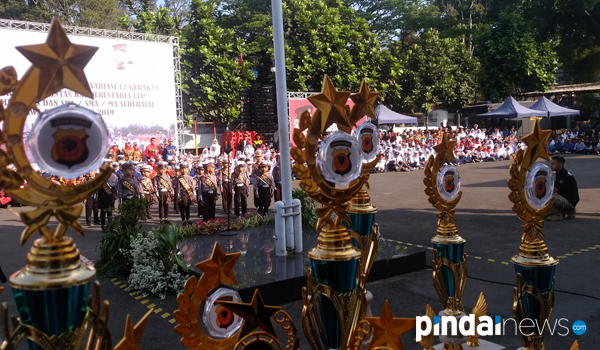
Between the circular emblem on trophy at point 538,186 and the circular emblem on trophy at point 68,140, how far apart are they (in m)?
2.23

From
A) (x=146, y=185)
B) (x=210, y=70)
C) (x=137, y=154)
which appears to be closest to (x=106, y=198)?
(x=146, y=185)

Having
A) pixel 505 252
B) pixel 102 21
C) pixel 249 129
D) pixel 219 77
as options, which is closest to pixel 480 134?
pixel 249 129

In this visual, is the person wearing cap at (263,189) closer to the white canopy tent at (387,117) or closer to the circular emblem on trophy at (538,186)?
the circular emblem on trophy at (538,186)

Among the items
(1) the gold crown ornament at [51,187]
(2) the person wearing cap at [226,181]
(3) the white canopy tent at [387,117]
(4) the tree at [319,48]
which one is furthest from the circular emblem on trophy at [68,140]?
(4) the tree at [319,48]

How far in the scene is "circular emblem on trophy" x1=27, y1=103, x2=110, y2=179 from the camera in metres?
1.48

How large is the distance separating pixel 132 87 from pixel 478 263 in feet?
48.5

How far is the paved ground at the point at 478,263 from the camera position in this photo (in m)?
4.93

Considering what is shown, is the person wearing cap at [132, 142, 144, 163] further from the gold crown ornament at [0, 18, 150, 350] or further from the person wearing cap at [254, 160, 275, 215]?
the gold crown ornament at [0, 18, 150, 350]

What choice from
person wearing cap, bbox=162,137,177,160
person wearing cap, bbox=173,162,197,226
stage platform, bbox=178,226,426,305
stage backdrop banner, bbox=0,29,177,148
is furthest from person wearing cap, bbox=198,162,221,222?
stage backdrop banner, bbox=0,29,177,148

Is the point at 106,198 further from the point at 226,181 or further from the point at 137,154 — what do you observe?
the point at 137,154

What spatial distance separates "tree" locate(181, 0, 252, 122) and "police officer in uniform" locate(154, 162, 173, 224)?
41.7 ft

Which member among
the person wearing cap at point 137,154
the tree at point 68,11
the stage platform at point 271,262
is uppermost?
the tree at point 68,11

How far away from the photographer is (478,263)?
6.92 m

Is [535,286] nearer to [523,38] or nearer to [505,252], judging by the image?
Result: [505,252]
